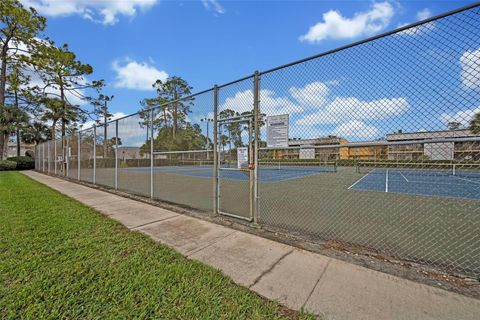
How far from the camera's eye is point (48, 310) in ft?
6.51

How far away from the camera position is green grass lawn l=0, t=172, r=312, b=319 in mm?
1992

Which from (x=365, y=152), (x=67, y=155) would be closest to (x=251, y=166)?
(x=365, y=152)

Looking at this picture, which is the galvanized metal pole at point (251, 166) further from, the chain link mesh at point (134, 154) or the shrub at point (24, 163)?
the shrub at point (24, 163)

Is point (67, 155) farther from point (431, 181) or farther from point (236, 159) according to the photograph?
point (431, 181)

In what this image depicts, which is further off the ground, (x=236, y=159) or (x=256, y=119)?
(x=256, y=119)

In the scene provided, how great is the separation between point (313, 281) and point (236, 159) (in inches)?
106

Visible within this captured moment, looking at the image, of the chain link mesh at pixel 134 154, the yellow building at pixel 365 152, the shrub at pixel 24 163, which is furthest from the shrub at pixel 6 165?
the yellow building at pixel 365 152

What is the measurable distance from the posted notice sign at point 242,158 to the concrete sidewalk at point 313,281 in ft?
4.07

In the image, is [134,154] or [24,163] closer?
[134,154]

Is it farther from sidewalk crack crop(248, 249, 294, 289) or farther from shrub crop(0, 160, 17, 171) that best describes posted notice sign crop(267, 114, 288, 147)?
shrub crop(0, 160, 17, 171)

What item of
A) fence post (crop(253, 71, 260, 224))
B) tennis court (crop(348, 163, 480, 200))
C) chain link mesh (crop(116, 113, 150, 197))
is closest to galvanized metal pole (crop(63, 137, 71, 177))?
chain link mesh (crop(116, 113, 150, 197))

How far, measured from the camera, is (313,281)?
2.51m

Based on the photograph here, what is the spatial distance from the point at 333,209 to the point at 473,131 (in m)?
3.91

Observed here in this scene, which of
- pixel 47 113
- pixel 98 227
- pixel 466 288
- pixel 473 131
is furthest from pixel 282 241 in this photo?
pixel 47 113
